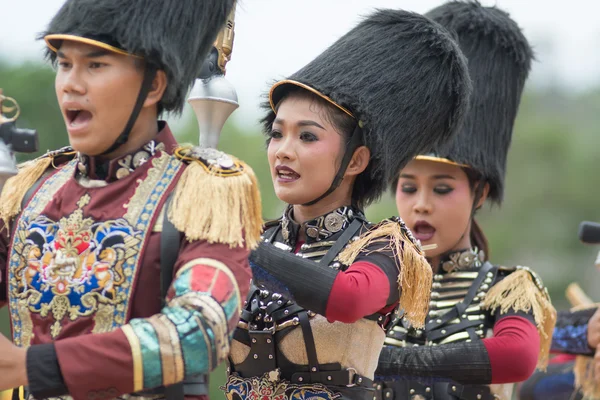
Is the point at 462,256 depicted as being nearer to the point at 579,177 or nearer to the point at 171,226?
the point at 171,226

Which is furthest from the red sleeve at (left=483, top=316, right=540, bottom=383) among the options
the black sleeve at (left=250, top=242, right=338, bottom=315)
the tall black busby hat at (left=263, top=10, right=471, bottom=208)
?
the black sleeve at (left=250, top=242, right=338, bottom=315)

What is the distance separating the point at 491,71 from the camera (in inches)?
269

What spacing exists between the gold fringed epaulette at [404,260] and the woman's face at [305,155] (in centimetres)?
29

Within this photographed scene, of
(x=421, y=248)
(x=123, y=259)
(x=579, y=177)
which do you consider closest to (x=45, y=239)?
(x=123, y=259)

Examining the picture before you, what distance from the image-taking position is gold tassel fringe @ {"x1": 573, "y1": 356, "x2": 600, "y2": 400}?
271 inches

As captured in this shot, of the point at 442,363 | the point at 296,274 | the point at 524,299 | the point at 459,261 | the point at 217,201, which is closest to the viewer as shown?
the point at 217,201

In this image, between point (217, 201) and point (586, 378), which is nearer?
point (217, 201)

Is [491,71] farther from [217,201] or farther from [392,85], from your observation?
[217,201]

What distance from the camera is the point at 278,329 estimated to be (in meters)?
4.90

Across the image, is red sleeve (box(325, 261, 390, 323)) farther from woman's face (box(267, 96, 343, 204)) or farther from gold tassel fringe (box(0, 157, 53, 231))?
gold tassel fringe (box(0, 157, 53, 231))

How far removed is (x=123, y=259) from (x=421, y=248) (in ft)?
5.99

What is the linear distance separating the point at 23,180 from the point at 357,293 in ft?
4.32

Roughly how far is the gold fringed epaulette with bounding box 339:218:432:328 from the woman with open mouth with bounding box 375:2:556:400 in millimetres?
722

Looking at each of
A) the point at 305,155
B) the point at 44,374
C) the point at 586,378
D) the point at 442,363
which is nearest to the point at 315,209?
the point at 305,155
